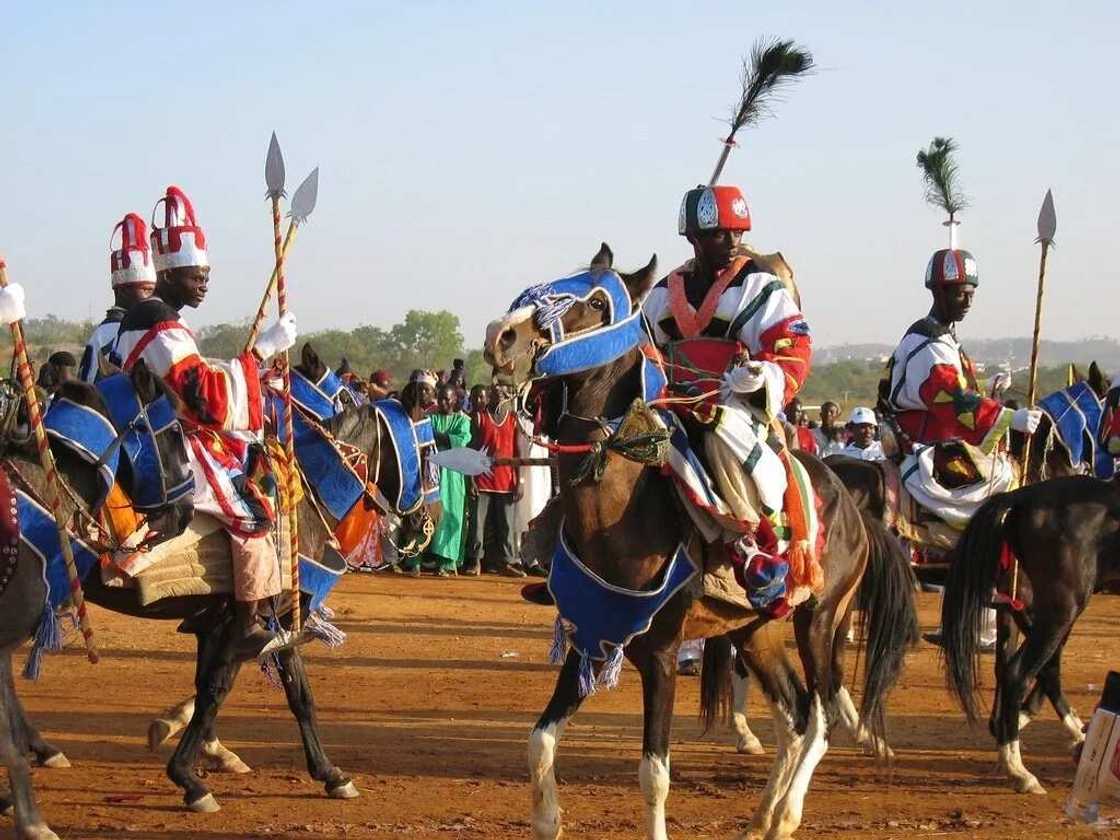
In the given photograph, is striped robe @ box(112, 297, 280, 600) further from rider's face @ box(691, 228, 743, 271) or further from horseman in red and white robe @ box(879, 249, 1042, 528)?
horseman in red and white robe @ box(879, 249, 1042, 528)

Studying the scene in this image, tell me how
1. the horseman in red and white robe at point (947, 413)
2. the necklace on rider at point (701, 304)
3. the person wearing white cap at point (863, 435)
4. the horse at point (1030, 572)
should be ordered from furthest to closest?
1. the person wearing white cap at point (863, 435)
2. the horseman in red and white robe at point (947, 413)
3. the horse at point (1030, 572)
4. the necklace on rider at point (701, 304)

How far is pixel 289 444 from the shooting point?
28.6ft

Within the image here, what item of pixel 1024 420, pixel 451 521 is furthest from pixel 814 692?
pixel 451 521

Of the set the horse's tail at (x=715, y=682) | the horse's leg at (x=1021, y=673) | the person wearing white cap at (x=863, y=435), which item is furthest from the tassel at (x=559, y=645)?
the person wearing white cap at (x=863, y=435)

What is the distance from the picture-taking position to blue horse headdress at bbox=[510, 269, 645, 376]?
263 inches

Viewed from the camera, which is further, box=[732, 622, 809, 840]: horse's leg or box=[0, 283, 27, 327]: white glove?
box=[732, 622, 809, 840]: horse's leg

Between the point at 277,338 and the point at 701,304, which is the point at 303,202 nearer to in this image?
the point at 277,338

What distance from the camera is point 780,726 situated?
26.7 feet

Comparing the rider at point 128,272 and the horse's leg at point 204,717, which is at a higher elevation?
the rider at point 128,272

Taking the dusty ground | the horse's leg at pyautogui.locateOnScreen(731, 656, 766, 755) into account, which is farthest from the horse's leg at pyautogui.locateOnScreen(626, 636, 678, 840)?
the horse's leg at pyautogui.locateOnScreen(731, 656, 766, 755)

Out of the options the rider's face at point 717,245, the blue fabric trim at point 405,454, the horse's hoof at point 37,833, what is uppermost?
the rider's face at point 717,245

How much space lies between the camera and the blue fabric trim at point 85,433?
7.64 metres

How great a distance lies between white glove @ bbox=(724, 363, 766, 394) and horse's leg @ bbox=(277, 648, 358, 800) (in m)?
3.32

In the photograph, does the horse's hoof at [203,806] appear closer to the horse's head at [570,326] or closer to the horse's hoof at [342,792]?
the horse's hoof at [342,792]
